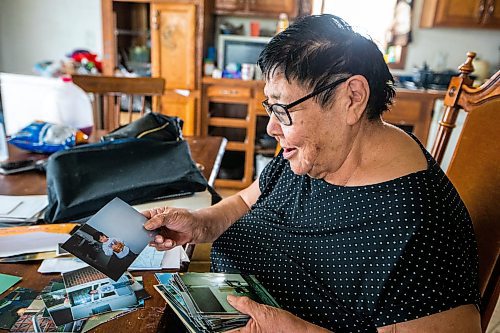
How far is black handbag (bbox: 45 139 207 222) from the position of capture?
3.55ft

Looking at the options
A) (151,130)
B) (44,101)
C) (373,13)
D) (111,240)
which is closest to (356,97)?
(111,240)

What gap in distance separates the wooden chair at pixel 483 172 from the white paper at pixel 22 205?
1148 millimetres

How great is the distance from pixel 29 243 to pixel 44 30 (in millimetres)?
3237

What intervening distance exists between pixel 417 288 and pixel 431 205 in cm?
16

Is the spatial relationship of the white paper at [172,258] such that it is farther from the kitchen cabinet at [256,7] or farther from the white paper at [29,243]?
the kitchen cabinet at [256,7]

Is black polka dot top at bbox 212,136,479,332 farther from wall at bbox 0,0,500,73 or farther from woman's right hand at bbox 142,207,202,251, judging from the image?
wall at bbox 0,0,500,73

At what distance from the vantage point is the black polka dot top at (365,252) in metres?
0.72

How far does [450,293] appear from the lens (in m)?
0.71

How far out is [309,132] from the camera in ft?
2.74

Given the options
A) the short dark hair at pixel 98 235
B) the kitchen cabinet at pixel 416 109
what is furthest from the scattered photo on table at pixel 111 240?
the kitchen cabinet at pixel 416 109

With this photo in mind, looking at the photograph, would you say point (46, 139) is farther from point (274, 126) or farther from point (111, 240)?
point (274, 126)

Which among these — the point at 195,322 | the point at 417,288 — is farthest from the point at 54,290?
the point at 417,288

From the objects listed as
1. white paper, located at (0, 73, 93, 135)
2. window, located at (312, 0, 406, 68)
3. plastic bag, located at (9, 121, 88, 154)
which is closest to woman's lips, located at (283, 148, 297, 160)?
plastic bag, located at (9, 121, 88, 154)

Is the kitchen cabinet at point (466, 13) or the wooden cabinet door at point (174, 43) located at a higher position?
the kitchen cabinet at point (466, 13)
